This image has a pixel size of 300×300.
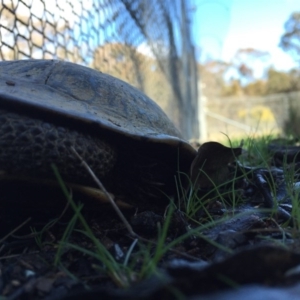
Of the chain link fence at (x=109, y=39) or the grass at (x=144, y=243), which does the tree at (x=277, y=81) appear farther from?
the grass at (x=144, y=243)

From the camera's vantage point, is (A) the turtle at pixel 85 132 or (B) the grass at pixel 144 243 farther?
(A) the turtle at pixel 85 132

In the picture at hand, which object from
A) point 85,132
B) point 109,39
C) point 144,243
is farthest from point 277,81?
point 144,243

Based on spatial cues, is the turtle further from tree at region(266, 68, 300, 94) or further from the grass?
tree at region(266, 68, 300, 94)

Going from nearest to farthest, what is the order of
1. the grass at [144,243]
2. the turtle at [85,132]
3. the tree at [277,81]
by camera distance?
the grass at [144,243]
the turtle at [85,132]
the tree at [277,81]

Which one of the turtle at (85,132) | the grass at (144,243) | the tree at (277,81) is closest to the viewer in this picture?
the grass at (144,243)

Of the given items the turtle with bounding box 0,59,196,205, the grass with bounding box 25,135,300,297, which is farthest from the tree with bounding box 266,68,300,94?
the grass with bounding box 25,135,300,297

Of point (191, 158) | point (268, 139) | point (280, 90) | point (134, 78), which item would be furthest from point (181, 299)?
point (280, 90)

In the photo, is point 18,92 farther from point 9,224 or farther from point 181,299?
point 181,299

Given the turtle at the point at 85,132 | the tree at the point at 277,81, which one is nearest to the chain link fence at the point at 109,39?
the turtle at the point at 85,132
